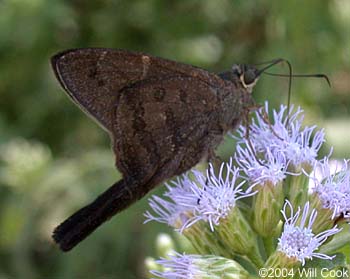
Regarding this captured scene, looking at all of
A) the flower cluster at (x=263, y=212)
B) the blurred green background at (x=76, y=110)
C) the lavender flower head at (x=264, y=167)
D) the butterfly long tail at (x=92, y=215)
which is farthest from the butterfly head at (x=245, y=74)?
the blurred green background at (x=76, y=110)

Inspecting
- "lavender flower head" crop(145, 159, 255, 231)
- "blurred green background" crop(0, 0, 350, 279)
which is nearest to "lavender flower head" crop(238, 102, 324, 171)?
"lavender flower head" crop(145, 159, 255, 231)

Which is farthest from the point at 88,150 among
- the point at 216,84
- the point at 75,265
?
the point at 216,84

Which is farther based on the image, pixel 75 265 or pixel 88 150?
pixel 88 150

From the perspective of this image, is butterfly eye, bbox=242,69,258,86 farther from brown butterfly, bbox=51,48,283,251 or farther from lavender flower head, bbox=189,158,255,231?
lavender flower head, bbox=189,158,255,231

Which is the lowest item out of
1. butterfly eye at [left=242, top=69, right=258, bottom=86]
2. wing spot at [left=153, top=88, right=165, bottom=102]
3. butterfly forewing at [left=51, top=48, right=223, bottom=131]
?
butterfly eye at [left=242, top=69, right=258, bottom=86]

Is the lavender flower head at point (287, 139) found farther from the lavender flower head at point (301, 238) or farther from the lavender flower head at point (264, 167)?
the lavender flower head at point (301, 238)

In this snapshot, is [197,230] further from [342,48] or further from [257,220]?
[342,48]

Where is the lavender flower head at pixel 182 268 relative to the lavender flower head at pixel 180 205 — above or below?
below
